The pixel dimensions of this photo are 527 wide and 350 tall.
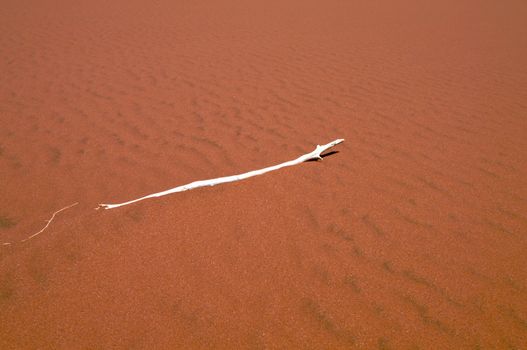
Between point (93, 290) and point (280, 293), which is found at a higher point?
point (280, 293)

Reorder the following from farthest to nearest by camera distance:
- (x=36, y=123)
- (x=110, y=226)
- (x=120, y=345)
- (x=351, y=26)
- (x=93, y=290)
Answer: (x=351, y=26) → (x=36, y=123) → (x=110, y=226) → (x=93, y=290) → (x=120, y=345)

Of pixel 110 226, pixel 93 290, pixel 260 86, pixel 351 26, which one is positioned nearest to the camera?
pixel 93 290

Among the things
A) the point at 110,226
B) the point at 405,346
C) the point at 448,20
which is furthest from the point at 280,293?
the point at 448,20

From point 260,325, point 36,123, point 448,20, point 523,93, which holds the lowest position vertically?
point 36,123

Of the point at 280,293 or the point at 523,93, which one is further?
the point at 523,93

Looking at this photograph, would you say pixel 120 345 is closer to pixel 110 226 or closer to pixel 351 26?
pixel 110 226

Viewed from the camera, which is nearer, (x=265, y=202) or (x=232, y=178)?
(x=265, y=202)

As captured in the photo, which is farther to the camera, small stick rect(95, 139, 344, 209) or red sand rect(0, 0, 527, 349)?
small stick rect(95, 139, 344, 209)

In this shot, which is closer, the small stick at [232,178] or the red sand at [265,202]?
the red sand at [265,202]
